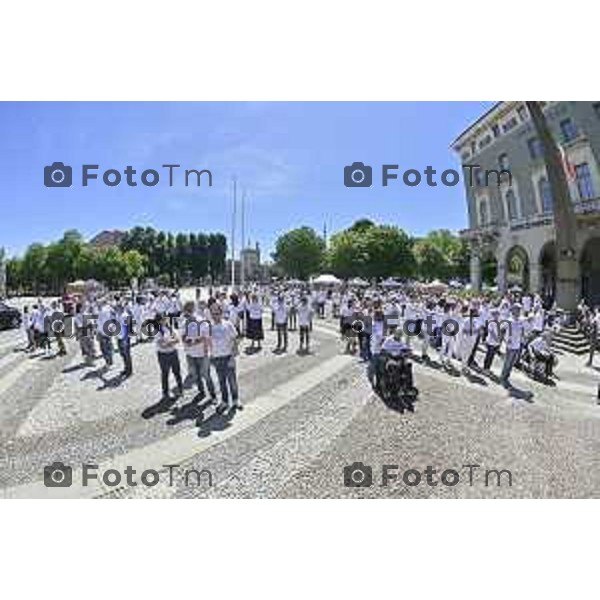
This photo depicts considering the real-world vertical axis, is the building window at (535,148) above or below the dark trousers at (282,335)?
above

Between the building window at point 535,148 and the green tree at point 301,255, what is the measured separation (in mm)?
4852

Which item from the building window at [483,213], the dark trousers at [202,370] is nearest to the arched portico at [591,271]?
the building window at [483,213]

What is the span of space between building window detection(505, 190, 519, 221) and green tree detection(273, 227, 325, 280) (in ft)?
12.9

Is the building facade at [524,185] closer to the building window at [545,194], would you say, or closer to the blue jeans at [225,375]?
the building window at [545,194]

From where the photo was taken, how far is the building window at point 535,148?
37.9ft

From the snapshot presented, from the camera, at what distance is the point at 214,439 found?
6.97 meters

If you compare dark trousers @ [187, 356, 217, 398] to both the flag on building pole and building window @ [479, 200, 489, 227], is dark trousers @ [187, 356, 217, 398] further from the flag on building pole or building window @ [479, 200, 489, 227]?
the flag on building pole

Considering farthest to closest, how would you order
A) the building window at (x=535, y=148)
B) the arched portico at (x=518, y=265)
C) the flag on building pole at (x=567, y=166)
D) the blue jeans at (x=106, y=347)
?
1. the arched portico at (x=518, y=265)
2. the flag on building pole at (x=567, y=166)
3. the blue jeans at (x=106, y=347)
4. the building window at (x=535, y=148)

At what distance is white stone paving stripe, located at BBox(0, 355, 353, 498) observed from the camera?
570 cm

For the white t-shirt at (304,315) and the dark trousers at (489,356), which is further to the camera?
the white t-shirt at (304,315)

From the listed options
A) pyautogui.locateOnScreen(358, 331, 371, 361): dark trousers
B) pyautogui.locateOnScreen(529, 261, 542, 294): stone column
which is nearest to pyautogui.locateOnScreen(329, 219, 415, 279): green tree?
pyautogui.locateOnScreen(529, 261, 542, 294): stone column

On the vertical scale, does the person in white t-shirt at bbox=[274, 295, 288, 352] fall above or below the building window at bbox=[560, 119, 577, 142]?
below
